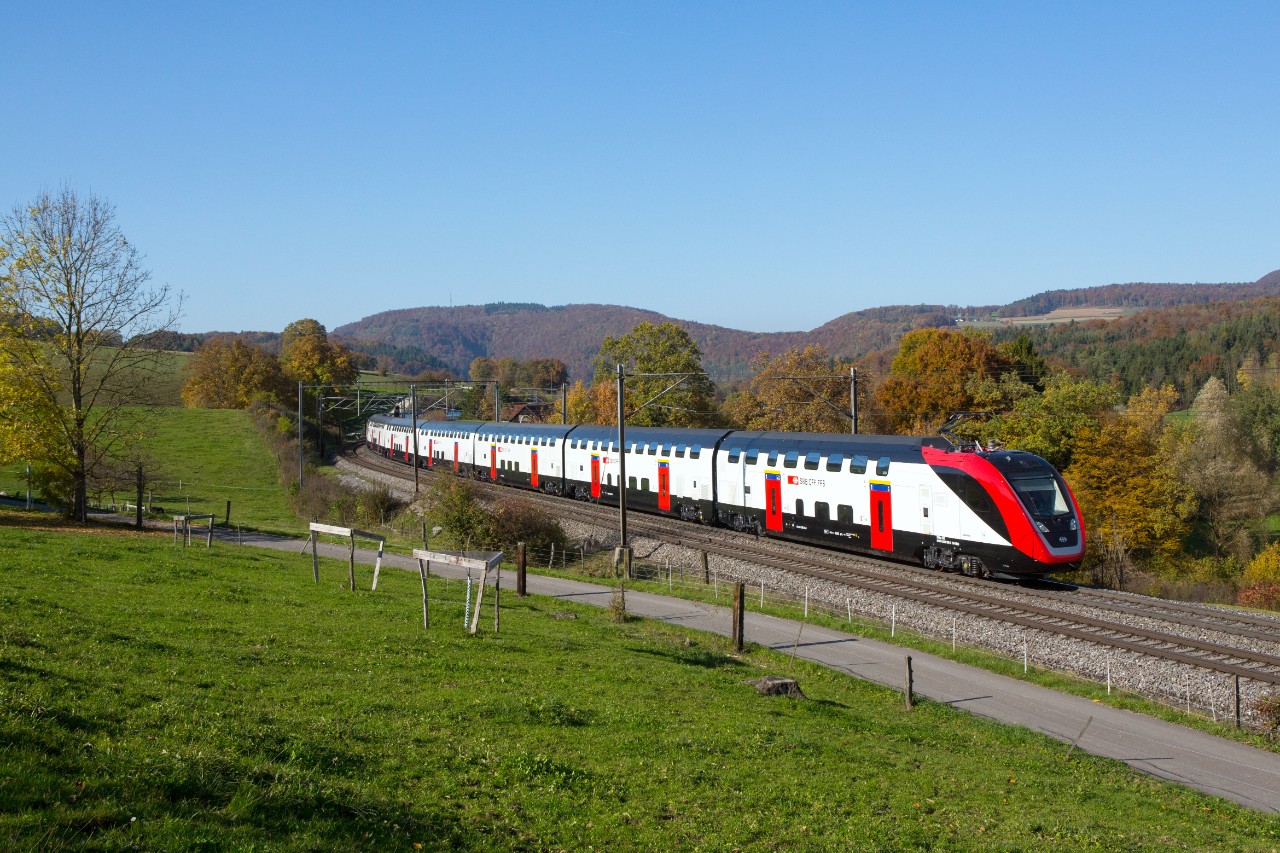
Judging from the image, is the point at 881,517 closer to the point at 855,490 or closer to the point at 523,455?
the point at 855,490

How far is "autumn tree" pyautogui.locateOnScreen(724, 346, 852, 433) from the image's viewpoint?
7150 cm

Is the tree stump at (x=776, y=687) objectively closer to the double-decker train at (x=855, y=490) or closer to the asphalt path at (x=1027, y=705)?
the asphalt path at (x=1027, y=705)

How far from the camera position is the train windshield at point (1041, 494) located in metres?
26.7

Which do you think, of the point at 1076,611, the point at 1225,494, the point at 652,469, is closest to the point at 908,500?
the point at 1076,611

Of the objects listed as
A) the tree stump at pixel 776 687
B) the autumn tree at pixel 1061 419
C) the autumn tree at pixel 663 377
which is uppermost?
the autumn tree at pixel 663 377

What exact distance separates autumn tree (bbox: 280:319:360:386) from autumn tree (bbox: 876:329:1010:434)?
2733 inches

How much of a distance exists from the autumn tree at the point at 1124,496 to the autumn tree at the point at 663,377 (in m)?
35.2

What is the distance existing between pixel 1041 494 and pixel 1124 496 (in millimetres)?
30198

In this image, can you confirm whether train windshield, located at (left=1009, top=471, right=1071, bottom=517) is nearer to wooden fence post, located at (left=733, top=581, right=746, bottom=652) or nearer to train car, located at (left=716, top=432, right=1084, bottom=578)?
train car, located at (left=716, top=432, right=1084, bottom=578)

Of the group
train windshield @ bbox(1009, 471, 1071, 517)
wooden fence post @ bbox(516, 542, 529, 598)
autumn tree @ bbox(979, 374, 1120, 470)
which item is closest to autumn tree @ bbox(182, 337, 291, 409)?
autumn tree @ bbox(979, 374, 1120, 470)

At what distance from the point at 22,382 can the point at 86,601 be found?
1713 centimetres

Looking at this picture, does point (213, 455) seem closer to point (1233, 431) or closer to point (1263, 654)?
point (1263, 654)

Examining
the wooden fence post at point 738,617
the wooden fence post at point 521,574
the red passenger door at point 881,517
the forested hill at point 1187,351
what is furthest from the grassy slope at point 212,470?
the forested hill at point 1187,351

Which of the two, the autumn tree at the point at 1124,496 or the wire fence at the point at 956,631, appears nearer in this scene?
the wire fence at the point at 956,631
